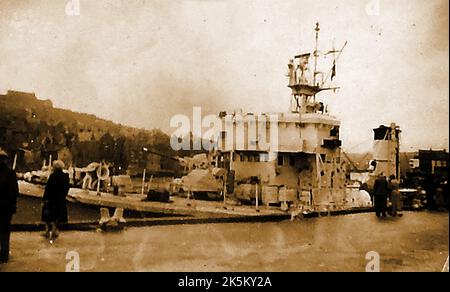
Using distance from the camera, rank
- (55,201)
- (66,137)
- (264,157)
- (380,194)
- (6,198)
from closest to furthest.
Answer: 1. (6,198)
2. (55,201)
3. (66,137)
4. (264,157)
5. (380,194)

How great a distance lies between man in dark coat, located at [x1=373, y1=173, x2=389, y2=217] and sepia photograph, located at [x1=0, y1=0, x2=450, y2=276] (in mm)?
342

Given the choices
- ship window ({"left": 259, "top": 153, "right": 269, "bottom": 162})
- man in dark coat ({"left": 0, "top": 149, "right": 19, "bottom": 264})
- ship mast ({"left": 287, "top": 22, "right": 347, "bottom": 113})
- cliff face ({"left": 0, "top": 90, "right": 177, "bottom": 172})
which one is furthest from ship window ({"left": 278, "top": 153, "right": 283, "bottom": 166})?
man in dark coat ({"left": 0, "top": 149, "right": 19, "bottom": 264})

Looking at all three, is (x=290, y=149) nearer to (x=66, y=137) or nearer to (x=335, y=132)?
(x=335, y=132)

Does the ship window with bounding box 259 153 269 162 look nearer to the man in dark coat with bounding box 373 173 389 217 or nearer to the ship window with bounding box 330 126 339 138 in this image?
the ship window with bounding box 330 126 339 138

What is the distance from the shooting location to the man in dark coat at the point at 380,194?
3996 millimetres

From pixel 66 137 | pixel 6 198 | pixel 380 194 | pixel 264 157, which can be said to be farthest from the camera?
pixel 380 194

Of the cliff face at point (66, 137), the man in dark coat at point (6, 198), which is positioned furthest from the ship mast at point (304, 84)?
the man in dark coat at point (6, 198)

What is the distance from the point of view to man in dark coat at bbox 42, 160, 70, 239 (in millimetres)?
3217

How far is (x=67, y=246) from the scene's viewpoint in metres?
3.17

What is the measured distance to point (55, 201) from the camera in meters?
3.23

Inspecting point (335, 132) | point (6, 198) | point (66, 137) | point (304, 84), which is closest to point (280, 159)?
point (335, 132)

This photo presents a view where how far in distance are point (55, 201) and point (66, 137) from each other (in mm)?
620

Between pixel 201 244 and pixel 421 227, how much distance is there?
6.38 feet

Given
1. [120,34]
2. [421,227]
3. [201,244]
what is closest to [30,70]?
[120,34]
